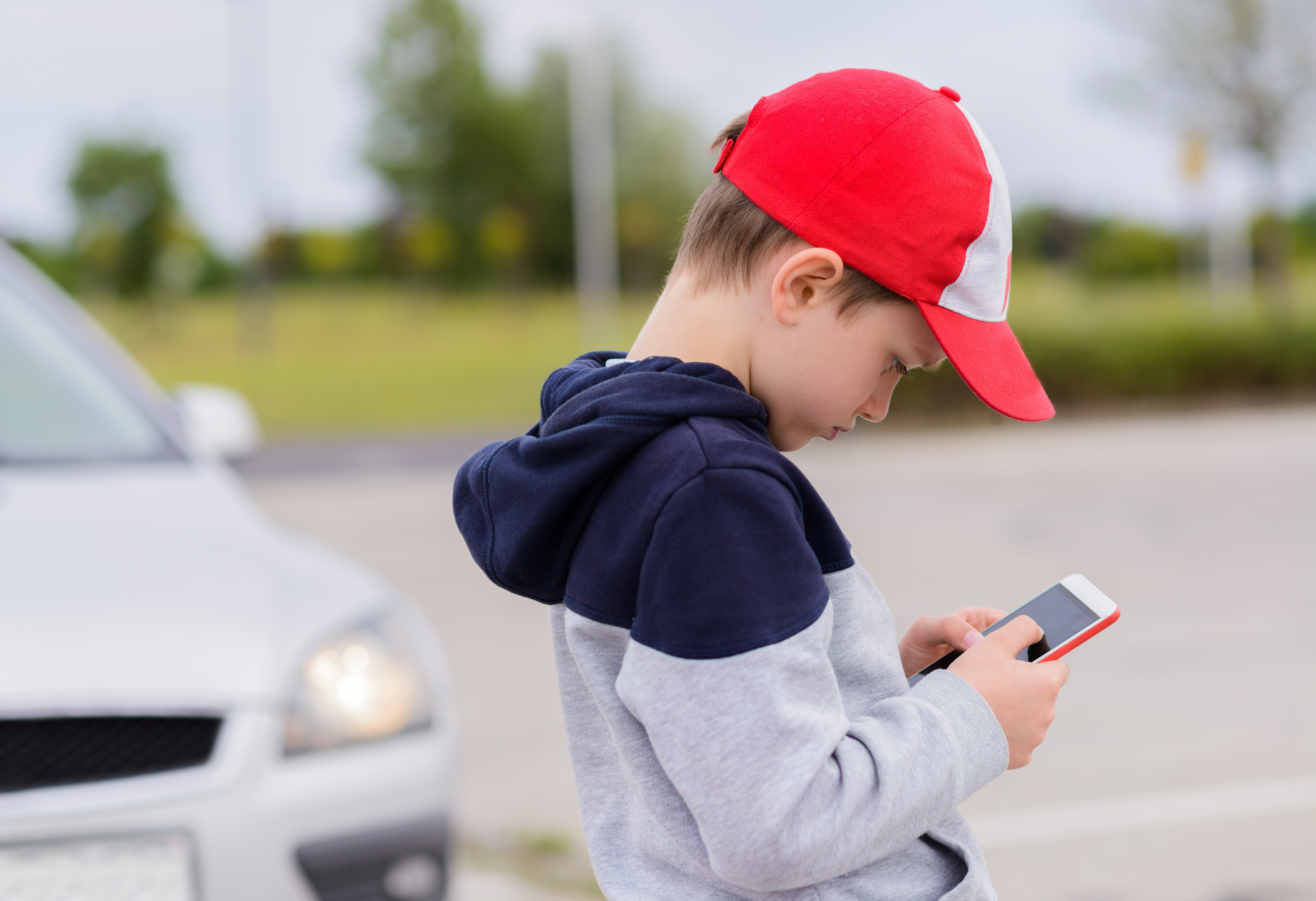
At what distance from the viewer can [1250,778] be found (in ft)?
12.5

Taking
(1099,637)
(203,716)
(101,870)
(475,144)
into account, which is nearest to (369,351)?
(475,144)

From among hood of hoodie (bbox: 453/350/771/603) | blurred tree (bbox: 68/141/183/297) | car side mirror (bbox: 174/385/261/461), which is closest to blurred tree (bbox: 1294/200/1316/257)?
blurred tree (bbox: 68/141/183/297)

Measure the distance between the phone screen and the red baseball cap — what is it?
20 cm

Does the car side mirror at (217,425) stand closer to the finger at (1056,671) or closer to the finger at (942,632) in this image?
the finger at (942,632)

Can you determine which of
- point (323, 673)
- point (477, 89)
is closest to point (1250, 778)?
point (323, 673)

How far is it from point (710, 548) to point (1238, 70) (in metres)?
19.6

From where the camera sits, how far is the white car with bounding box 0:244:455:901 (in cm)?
208

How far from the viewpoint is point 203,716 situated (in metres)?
2.18

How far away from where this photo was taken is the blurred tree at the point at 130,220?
1222 inches

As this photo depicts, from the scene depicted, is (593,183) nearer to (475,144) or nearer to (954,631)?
(475,144)

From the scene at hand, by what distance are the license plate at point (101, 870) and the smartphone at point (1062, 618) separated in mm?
1464

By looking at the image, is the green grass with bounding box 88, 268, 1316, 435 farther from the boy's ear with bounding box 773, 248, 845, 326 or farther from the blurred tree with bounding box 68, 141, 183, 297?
the boy's ear with bounding box 773, 248, 845, 326

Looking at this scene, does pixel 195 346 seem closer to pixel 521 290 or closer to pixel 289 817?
pixel 521 290

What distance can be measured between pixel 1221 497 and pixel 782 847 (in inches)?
358
